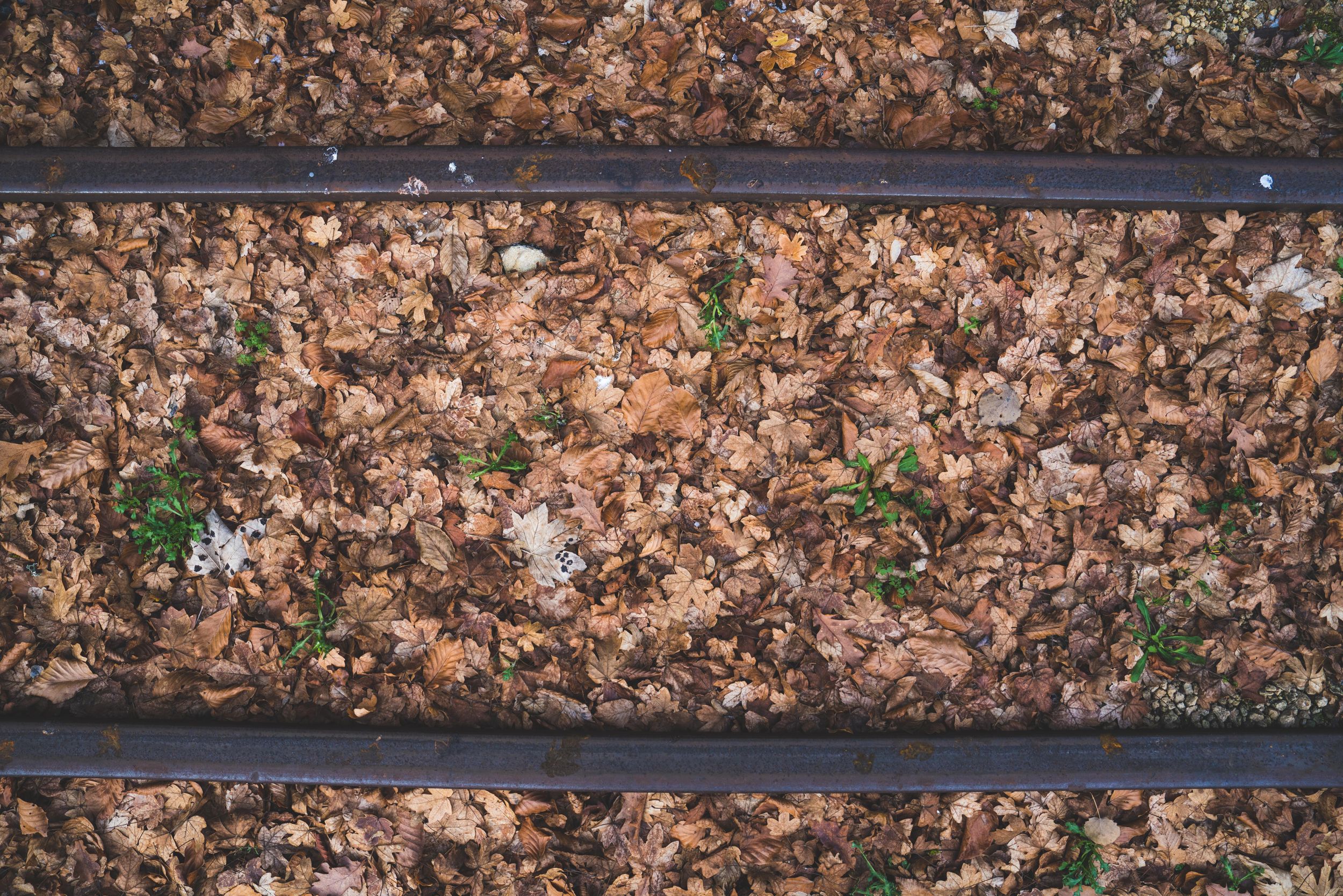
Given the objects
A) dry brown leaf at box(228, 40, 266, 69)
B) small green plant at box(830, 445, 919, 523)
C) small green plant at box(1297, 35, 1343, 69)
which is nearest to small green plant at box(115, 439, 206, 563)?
dry brown leaf at box(228, 40, 266, 69)

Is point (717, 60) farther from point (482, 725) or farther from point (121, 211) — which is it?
point (482, 725)

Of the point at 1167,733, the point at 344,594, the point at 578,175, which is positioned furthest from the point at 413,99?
the point at 1167,733

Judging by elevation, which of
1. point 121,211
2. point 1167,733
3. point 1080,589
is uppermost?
point 121,211

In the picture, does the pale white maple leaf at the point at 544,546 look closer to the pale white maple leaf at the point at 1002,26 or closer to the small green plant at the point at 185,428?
the small green plant at the point at 185,428

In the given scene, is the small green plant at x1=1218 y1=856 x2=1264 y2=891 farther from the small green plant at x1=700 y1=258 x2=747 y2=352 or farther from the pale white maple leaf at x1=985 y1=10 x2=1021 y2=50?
the pale white maple leaf at x1=985 y1=10 x2=1021 y2=50

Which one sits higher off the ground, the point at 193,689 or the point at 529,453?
the point at 529,453

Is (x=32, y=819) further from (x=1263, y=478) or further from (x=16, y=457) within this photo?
(x=1263, y=478)

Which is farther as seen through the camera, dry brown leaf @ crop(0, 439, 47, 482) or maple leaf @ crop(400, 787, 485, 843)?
dry brown leaf @ crop(0, 439, 47, 482)
